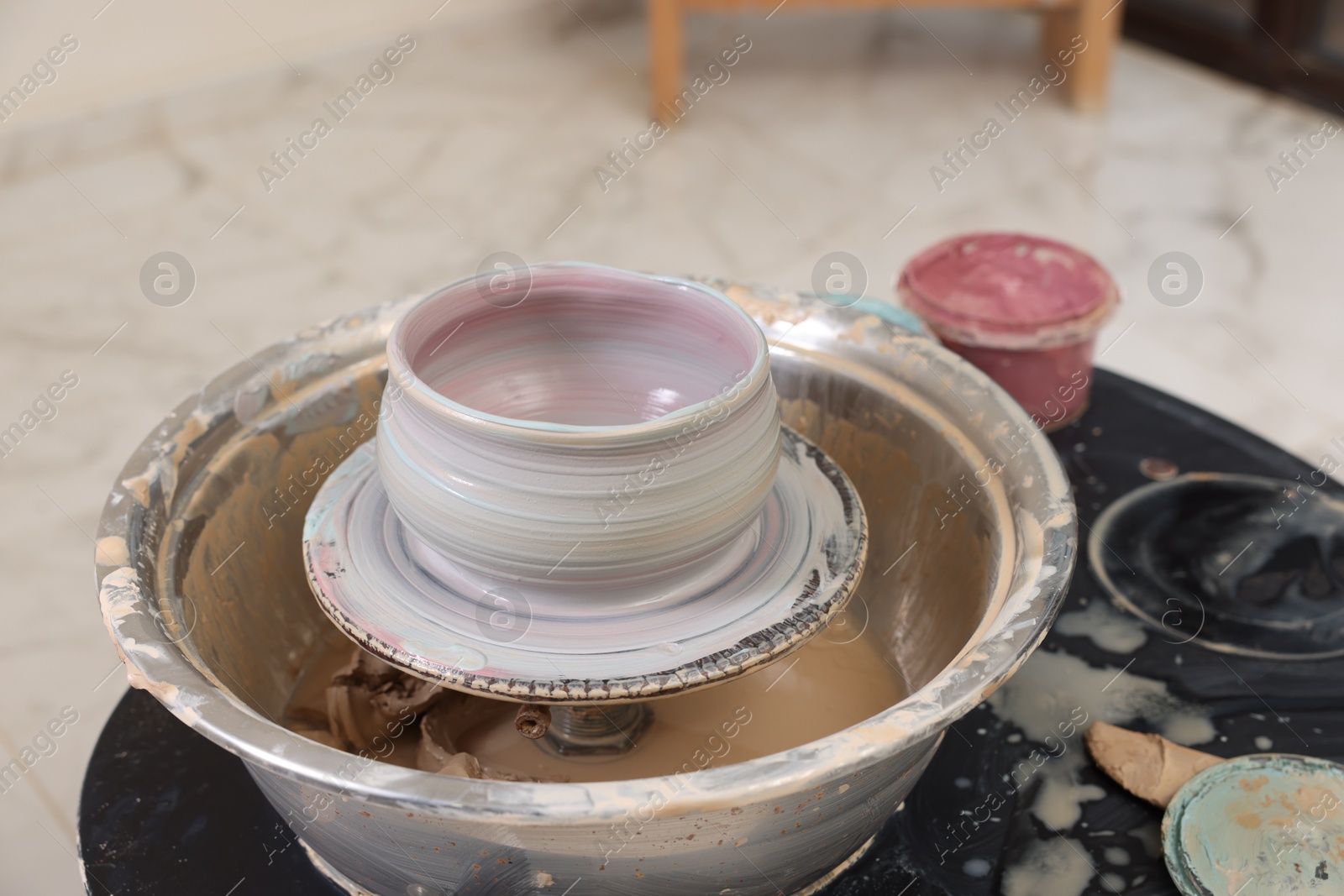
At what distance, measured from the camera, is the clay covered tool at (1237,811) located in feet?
2.52

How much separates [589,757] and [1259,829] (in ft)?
1.49

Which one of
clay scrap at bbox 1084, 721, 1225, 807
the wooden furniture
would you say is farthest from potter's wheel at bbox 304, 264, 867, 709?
the wooden furniture

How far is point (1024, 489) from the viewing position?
2.81 ft

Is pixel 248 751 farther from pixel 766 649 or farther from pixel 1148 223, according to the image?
pixel 1148 223

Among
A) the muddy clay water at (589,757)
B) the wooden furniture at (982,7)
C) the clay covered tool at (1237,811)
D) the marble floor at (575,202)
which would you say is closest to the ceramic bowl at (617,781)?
the muddy clay water at (589,757)

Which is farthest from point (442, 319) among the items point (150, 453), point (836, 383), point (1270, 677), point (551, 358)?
point (1270, 677)

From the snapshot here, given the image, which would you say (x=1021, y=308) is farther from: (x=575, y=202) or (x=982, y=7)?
(x=982, y=7)

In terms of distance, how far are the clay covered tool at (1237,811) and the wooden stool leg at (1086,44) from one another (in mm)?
2239

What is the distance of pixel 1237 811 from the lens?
2.64 ft

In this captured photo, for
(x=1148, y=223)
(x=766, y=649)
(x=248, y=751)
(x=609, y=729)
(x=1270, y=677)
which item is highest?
(x=248, y=751)

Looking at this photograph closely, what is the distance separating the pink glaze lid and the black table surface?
262mm

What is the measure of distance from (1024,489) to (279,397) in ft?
1.89

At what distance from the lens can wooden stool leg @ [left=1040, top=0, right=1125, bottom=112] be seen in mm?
2699

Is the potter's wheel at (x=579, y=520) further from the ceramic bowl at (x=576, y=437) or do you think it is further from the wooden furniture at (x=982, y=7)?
the wooden furniture at (x=982, y=7)
